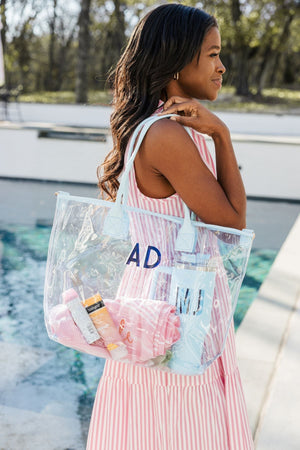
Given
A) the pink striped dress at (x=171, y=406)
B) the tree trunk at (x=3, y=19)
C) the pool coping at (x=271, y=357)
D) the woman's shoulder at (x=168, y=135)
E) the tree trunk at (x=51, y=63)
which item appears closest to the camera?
the woman's shoulder at (x=168, y=135)

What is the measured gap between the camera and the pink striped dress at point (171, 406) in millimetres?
1140

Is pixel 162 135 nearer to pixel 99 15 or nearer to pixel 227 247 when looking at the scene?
pixel 227 247

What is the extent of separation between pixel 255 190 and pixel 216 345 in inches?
291

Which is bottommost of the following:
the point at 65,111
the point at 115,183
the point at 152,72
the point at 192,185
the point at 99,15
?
the point at 65,111

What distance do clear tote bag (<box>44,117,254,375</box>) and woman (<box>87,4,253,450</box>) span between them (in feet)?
0.13

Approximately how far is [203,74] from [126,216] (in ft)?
0.98

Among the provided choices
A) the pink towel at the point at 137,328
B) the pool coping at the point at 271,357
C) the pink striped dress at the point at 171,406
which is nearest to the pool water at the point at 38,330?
the pool coping at the point at 271,357

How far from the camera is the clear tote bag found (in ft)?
3.43

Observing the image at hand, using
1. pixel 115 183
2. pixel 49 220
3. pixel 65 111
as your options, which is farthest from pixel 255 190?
pixel 65 111

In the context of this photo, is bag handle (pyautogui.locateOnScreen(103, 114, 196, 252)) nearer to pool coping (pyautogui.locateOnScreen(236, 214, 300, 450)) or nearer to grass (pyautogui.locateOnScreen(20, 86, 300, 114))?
pool coping (pyautogui.locateOnScreen(236, 214, 300, 450))

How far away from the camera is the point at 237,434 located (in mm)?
1159

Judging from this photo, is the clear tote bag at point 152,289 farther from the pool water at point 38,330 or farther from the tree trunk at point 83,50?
the tree trunk at point 83,50

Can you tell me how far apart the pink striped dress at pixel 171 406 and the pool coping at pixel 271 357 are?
85 cm

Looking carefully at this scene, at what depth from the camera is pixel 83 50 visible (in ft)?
53.6
